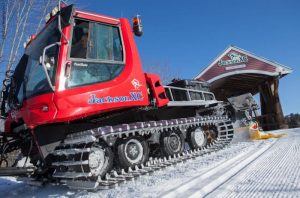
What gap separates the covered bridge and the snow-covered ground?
14.4 metres

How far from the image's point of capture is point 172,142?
6.13 metres

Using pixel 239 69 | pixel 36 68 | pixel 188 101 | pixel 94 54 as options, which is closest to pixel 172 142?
pixel 188 101

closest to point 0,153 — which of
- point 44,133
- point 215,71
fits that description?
point 44,133

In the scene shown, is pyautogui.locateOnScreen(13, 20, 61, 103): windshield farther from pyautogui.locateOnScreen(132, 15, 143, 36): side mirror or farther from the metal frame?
the metal frame

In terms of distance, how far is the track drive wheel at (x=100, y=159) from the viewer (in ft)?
14.7

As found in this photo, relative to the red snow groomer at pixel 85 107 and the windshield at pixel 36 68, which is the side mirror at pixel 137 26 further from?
the windshield at pixel 36 68

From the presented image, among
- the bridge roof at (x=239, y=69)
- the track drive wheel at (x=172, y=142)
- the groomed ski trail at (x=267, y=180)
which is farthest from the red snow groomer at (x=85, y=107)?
the bridge roof at (x=239, y=69)

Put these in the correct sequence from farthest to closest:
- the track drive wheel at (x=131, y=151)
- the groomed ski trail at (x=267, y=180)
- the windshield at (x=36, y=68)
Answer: the track drive wheel at (x=131, y=151), the windshield at (x=36, y=68), the groomed ski trail at (x=267, y=180)

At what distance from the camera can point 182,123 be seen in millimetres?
6430

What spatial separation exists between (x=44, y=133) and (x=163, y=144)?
2186 mm

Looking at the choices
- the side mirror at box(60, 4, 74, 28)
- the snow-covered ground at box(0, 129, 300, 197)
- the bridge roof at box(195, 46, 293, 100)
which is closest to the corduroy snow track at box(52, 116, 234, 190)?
the snow-covered ground at box(0, 129, 300, 197)

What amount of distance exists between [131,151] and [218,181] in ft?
5.30

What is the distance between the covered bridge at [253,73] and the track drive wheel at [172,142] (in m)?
14.3

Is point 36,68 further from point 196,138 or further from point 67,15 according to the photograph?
point 196,138
